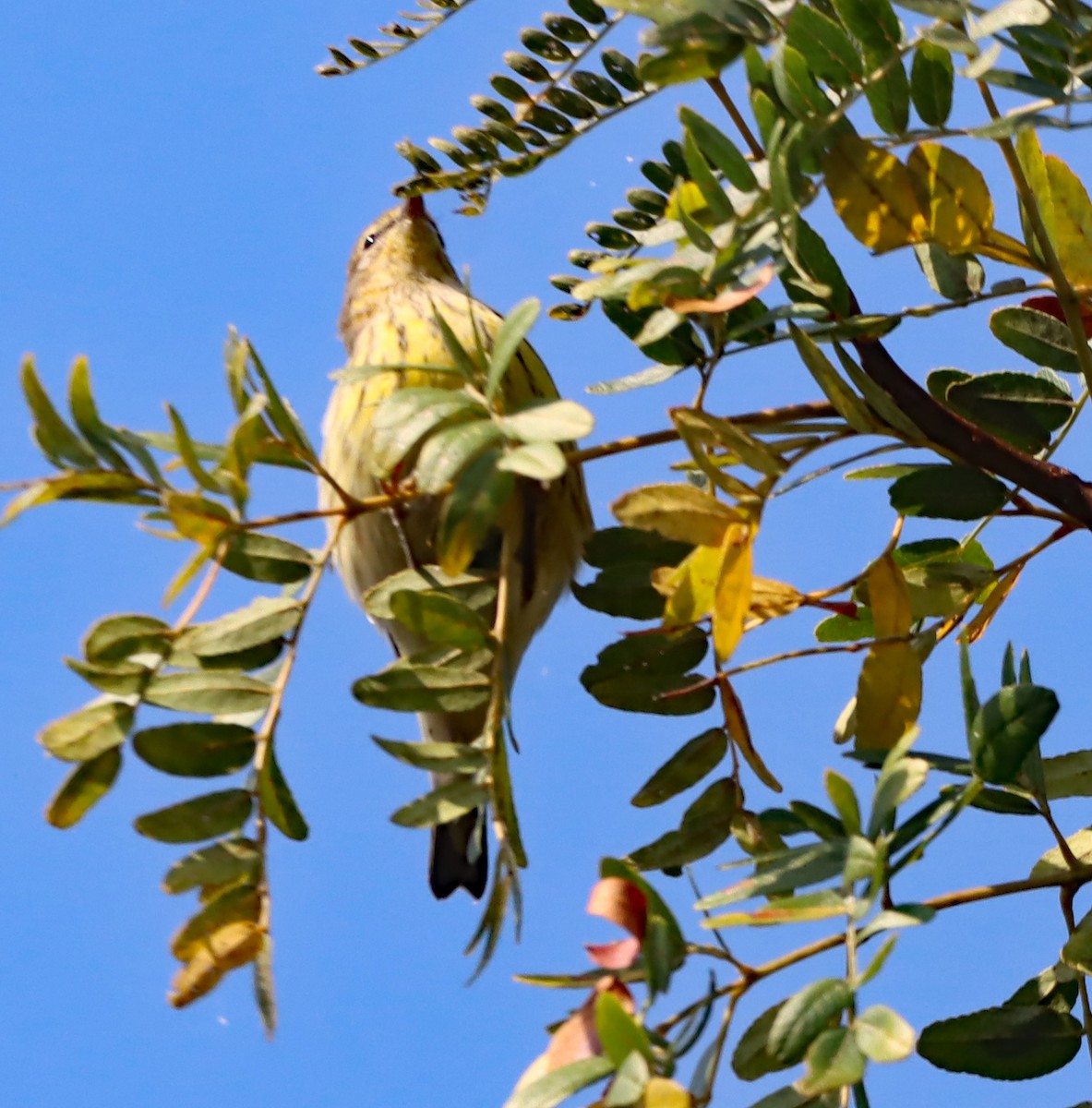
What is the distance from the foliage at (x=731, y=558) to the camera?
1035 millimetres

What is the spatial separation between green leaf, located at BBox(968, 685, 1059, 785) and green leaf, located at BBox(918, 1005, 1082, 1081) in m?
0.24

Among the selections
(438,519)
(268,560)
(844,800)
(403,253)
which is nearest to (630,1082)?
(844,800)

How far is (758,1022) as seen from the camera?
1.20 meters

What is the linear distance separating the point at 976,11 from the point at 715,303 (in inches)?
10.3

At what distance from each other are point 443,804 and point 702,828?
337 mm

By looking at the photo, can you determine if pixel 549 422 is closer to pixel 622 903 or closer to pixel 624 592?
pixel 622 903

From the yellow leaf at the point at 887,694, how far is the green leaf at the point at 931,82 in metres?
0.43

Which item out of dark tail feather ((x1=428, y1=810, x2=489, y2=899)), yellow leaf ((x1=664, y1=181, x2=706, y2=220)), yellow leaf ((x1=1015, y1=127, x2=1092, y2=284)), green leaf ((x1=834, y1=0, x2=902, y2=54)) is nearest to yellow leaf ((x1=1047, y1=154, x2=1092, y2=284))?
yellow leaf ((x1=1015, y1=127, x2=1092, y2=284))

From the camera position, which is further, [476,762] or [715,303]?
[476,762]

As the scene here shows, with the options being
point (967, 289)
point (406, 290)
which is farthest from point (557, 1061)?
point (406, 290)

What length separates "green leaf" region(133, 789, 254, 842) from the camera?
1215 millimetres

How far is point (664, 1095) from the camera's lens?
94cm

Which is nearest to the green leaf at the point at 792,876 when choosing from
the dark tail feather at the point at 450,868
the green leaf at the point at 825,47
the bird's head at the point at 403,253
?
the green leaf at the point at 825,47

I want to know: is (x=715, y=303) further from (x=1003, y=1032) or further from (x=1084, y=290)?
(x=1003, y=1032)
